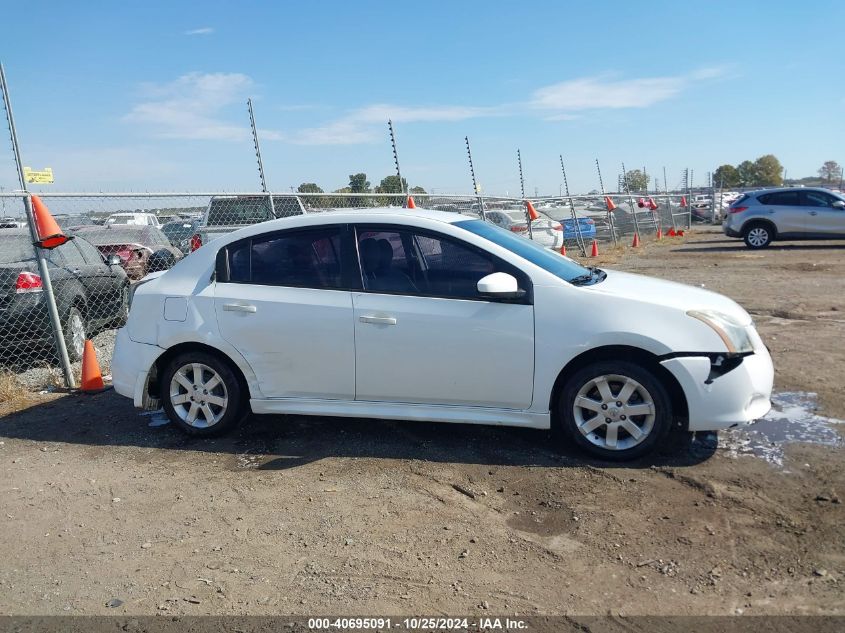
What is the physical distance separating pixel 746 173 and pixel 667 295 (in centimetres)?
9027

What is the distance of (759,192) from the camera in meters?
20.3

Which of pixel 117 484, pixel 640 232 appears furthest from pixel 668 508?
pixel 640 232

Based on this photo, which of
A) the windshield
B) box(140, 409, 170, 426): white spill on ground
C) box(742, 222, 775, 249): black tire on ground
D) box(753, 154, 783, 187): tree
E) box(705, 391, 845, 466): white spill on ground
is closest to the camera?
box(705, 391, 845, 466): white spill on ground

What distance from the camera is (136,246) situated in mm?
10359

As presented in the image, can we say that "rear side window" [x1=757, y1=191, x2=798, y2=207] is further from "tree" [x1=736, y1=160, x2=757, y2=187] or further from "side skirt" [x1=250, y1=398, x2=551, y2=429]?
"tree" [x1=736, y1=160, x2=757, y2=187]


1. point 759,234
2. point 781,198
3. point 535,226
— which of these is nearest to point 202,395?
point 535,226

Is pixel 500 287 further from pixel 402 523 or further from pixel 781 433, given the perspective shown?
pixel 781 433

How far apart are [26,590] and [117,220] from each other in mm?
8443

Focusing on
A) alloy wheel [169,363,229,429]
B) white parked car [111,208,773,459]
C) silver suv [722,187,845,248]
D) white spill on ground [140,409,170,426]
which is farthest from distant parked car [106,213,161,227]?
silver suv [722,187,845,248]

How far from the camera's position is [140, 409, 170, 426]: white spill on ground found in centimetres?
597

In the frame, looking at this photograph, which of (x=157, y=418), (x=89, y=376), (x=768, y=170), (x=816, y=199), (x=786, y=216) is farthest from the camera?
(x=768, y=170)

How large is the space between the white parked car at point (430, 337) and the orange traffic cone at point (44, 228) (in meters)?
1.73

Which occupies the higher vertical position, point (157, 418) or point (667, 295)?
point (667, 295)

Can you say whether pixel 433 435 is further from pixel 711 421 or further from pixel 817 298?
pixel 817 298
